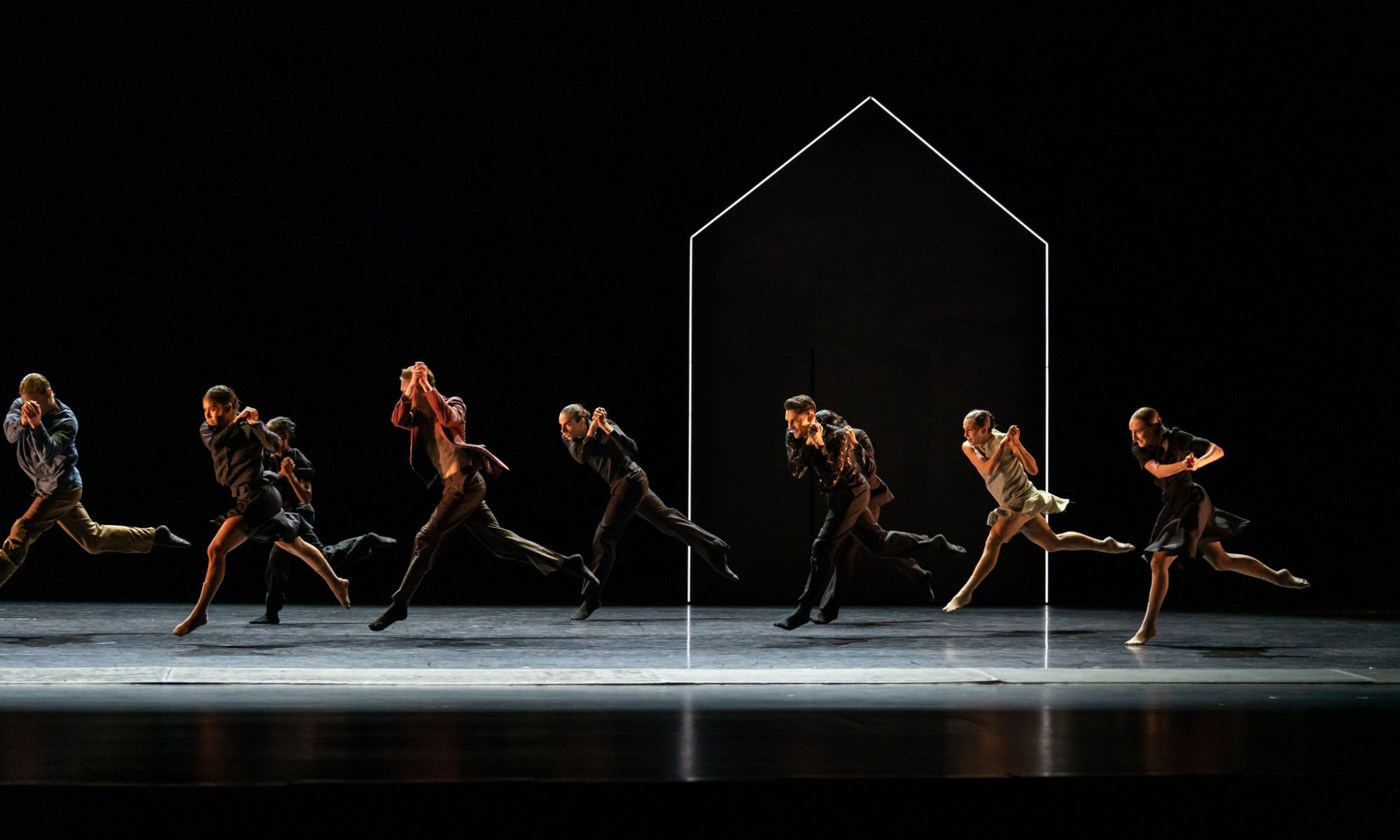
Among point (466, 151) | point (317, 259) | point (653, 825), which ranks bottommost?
point (653, 825)

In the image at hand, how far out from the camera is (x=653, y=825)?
4582mm

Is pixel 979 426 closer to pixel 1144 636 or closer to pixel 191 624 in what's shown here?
pixel 1144 636

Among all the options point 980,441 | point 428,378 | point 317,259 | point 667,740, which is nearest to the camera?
point 667,740

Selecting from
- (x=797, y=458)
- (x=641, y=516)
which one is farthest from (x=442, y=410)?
(x=797, y=458)

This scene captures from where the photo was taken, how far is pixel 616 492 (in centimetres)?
1084

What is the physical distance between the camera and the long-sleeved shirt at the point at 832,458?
Result: 33.4ft

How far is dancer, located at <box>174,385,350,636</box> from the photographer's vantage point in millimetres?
9359

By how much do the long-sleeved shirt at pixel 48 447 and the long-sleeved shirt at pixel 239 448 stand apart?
96cm

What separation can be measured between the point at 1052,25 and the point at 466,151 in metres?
4.87

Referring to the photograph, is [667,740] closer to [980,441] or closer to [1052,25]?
[980,441]

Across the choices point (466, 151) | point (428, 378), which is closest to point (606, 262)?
point (466, 151)

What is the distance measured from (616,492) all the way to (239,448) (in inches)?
101

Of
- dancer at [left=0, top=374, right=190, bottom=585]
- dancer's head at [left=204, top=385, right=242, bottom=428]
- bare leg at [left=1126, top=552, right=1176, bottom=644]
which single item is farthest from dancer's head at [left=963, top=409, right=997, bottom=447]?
dancer at [left=0, top=374, right=190, bottom=585]

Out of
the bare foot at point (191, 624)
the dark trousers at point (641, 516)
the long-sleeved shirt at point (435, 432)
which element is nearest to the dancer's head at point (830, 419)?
the dark trousers at point (641, 516)
